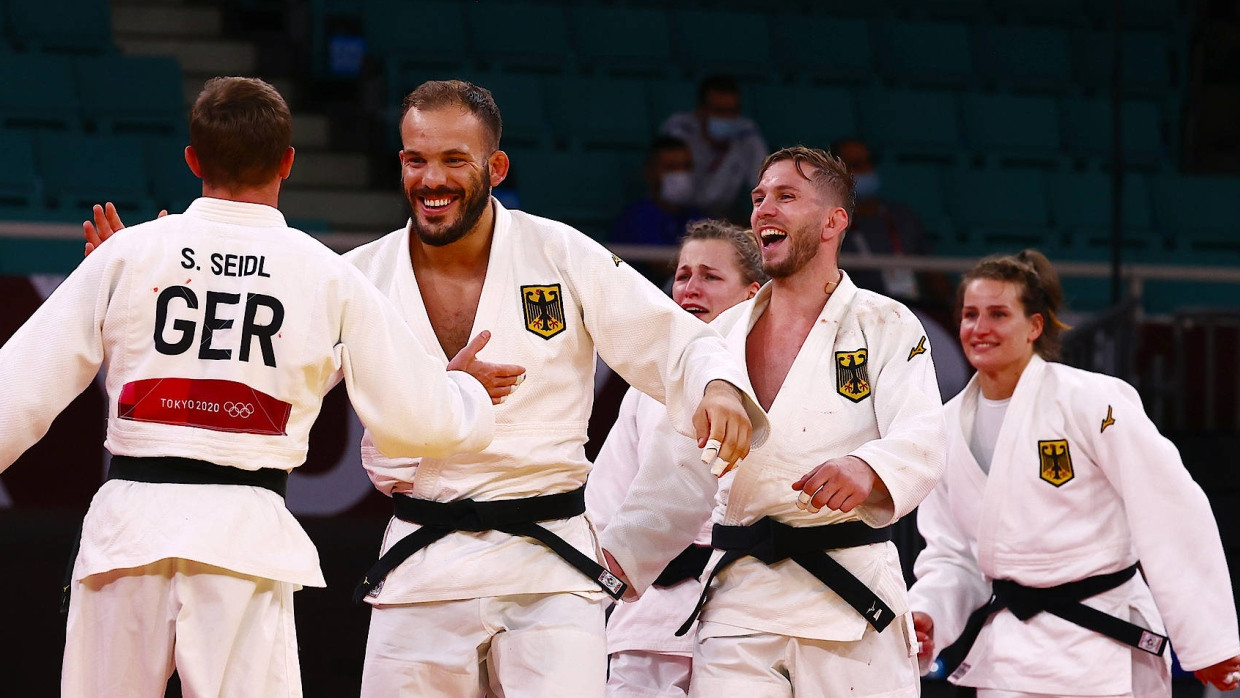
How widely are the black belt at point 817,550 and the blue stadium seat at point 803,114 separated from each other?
6.26 m

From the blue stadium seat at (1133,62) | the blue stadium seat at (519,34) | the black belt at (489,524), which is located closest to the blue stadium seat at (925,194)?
the blue stadium seat at (1133,62)

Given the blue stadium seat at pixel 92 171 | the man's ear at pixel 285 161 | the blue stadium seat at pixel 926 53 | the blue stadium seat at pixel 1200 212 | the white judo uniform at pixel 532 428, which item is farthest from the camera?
the blue stadium seat at pixel 926 53

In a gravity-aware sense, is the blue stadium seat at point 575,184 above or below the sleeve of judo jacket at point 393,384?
above

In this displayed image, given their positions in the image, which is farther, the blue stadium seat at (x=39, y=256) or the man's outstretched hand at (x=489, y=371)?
the blue stadium seat at (x=39, y=256)

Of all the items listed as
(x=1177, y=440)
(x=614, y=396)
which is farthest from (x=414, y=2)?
(x=1177, y=440)

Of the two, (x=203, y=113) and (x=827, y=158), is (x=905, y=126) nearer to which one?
(x=827, y=158)

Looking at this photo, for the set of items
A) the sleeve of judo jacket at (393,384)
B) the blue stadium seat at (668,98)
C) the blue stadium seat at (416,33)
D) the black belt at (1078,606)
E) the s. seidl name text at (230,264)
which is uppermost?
the blue stadium seat at (416,33)

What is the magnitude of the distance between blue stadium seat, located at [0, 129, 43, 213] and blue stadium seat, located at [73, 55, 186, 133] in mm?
568

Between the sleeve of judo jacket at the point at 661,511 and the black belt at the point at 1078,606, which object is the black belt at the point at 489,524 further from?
the black belt at the point at 1078,606

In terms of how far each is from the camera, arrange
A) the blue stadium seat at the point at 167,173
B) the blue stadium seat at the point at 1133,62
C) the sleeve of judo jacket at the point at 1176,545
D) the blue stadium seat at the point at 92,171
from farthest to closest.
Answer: the blue stadium seat at the point at 1133,62 < the blue stadium seat at the point at 167,173 < the blue stadium seat at the point at 92,171 < the sleeve of judo jacket at the point at 1176,545

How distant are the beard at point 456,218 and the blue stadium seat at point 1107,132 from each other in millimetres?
7606

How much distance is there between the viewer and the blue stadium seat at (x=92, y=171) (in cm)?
778

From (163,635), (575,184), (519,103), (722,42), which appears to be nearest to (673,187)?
(575,184)

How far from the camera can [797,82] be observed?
10070mm
